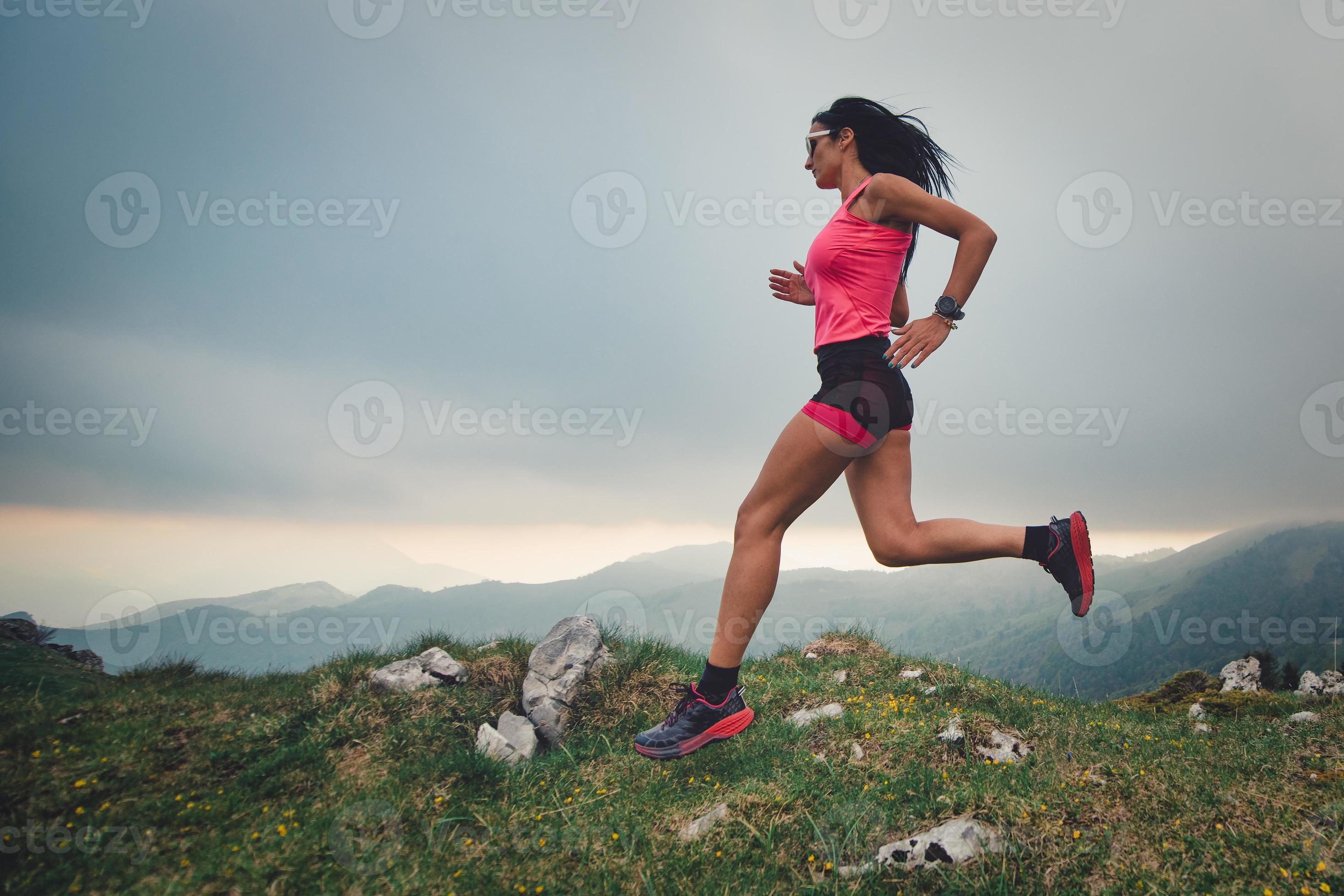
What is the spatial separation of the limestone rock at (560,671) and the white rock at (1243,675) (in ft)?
42.2

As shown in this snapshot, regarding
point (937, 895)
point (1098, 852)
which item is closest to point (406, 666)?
point (937, 895)

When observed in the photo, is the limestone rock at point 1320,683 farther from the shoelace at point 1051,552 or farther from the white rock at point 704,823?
the white rock at point 704,823

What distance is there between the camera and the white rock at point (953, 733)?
13.1 feet

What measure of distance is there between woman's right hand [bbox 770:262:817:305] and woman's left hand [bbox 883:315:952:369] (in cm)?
121

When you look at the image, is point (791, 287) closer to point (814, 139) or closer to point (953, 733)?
point (814, 139)

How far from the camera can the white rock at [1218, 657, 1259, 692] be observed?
1123 centimetres

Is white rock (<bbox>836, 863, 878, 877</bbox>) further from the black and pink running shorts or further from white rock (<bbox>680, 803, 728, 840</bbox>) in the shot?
the black and pink running shorts

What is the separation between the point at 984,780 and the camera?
327 centimetres

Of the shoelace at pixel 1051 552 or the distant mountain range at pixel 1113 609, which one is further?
the distant mountain range at pixel 1113 609

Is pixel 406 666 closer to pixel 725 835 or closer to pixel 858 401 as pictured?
pixel 725 835

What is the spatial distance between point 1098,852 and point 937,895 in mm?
780

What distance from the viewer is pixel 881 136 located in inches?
144

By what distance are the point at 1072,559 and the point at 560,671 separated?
3961mm

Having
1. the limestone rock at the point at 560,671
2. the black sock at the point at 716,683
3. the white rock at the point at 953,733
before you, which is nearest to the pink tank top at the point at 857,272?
the black sock at the point at 716,683
